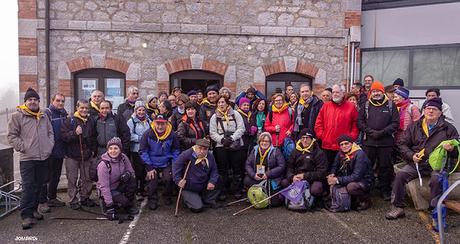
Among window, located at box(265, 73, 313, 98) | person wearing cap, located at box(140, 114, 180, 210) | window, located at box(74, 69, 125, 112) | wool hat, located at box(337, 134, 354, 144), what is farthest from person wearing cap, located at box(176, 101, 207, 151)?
window, located at box(265, 73, 313, 98)

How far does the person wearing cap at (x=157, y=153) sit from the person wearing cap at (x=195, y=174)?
0.96ft

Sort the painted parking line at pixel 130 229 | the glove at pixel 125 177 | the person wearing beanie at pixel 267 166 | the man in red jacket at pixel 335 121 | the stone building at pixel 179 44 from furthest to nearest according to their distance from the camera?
the stone building at pixel 179 44 < the man in red jacket at pixel 335 121 < the person wearing beanie at pixel 267 166 < the glove at pixel 125 177 < the painted parking line at pixel 130 229

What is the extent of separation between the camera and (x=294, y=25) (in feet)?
30.3

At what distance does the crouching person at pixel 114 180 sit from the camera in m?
5.25

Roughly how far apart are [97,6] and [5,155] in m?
4.13

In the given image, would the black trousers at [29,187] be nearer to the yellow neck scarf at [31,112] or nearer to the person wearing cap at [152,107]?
the yellow neck scarf at [31,112]

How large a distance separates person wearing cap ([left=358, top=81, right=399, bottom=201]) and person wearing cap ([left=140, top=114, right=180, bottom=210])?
304 centimetres

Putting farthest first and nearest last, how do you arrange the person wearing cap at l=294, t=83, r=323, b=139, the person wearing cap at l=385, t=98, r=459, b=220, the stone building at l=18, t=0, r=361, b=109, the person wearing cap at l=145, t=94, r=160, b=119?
1. the stone building at l=18, t=0, r=361, b=109
2. the person wearing cap at l=145, t=94, r=160, b=119
3. the person wearing cap at l=294, t=83, r=323, b=139
4. the person wearing cap at l=385, t=98, r=459, b=220

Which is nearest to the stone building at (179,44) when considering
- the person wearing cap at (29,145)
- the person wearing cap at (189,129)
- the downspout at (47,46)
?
the downspout at (47,46)

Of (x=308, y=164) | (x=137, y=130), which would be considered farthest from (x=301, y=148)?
(x=137, y=130)

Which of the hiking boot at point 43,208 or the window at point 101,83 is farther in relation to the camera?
the window at point 101,83

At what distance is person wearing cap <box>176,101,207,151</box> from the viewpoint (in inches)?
242

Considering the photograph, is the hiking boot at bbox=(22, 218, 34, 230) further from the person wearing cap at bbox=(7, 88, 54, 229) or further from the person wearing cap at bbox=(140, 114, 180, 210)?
the person wearing cap at bbox=(140, 114, 180, 210)

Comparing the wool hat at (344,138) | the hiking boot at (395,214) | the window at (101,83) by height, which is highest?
the window at (101,83)
